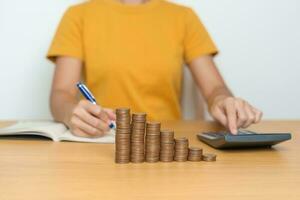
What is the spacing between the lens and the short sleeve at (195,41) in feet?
5.12

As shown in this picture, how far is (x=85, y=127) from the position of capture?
3.29 feet

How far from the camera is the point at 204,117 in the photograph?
1763 millimetres

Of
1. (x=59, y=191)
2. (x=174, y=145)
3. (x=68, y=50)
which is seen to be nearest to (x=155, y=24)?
(x=68, y=50)

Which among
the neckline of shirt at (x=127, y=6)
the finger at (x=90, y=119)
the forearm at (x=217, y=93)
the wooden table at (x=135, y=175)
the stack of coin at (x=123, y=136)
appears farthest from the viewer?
the neckline of shirt at (x=127, y=6)

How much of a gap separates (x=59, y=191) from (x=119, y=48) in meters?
0.93

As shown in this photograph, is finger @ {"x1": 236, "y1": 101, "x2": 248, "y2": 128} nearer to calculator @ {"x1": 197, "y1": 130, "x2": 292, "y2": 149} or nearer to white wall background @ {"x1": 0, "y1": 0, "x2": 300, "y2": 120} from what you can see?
calculator @ {"x1": 197, "y1": 130, "x2": 292, "y2": 149}

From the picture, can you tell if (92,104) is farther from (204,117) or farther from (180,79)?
(204,117)

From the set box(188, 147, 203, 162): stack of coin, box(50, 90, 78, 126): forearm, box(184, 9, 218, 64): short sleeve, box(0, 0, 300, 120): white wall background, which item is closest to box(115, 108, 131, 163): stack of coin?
box(188, 147, 203, 162): stack of coin

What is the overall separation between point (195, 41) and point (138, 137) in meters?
0.84

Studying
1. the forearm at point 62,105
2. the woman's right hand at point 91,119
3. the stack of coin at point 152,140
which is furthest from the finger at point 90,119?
the stack of coin at point 152,140

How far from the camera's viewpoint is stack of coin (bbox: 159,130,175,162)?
81 cm

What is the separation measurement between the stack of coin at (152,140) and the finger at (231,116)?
0.85ft

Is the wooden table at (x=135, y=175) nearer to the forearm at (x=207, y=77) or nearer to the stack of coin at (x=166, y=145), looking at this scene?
the stack of coin at (x=166, y=145)

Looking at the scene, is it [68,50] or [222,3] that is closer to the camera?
[68,50]
